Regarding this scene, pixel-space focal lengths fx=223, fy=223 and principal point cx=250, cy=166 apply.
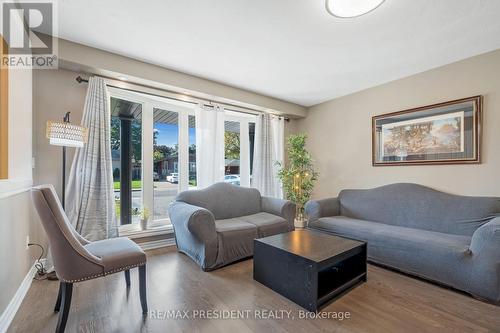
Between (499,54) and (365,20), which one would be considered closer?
(365,20)

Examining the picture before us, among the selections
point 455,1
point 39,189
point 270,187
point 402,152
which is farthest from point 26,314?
point 402,152

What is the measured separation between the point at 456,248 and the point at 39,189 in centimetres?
342

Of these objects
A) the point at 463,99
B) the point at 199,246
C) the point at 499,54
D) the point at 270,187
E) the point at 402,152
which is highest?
the point at 499,54

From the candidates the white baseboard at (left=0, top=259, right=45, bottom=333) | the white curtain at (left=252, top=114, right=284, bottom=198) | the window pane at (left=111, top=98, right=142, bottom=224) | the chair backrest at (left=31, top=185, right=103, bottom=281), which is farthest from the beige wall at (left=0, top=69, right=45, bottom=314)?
the white curtain at (left=252, top=114, right=284, bottom=198)

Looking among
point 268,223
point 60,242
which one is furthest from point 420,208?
point 60,242

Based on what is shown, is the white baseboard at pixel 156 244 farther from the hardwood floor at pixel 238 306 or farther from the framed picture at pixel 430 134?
the framed picture at pixel 430 134

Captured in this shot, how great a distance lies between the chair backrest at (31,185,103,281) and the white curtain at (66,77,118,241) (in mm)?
1222

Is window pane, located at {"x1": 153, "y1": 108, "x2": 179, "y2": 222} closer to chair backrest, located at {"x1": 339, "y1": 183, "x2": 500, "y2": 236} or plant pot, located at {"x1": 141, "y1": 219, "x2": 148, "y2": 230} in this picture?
plant pot, located at {"x1": 141, "y1": 219, "x2": 148, "y2": 230}

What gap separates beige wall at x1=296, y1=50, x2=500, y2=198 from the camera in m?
2.63

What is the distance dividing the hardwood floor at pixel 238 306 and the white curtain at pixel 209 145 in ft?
5.20

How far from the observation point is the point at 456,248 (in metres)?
2.10

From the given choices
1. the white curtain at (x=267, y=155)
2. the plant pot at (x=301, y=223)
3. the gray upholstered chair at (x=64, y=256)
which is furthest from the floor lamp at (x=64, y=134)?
the plant pot at (x=301, y=223)

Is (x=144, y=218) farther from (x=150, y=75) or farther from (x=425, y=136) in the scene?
(x=425, y=136)

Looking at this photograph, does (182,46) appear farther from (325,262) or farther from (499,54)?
(499,54)
